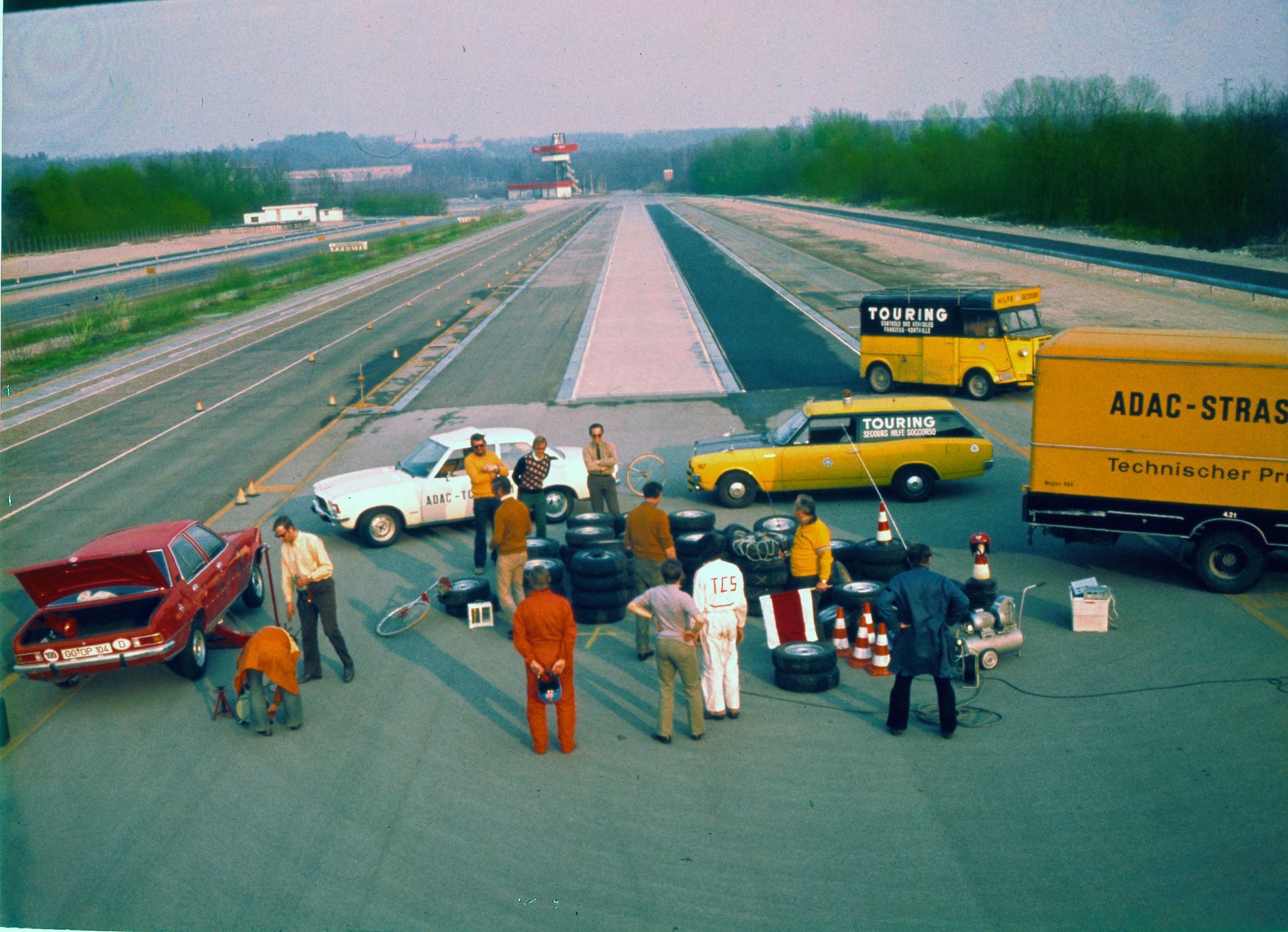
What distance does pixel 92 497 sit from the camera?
70.4 ft

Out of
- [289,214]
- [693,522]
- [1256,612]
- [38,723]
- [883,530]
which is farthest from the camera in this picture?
[289,214]

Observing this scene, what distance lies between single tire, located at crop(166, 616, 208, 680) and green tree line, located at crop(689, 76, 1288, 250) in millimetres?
61556

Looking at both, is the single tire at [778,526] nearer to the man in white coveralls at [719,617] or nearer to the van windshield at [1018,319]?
the man in white coveralls at [719,617]

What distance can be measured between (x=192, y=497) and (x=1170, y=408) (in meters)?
17.1

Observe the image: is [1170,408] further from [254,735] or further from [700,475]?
[254,735]

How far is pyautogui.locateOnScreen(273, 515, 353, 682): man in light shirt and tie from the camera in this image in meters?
11.6

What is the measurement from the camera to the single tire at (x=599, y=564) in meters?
13.1

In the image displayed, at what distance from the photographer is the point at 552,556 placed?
14492mm

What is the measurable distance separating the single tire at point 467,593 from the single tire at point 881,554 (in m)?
4.79

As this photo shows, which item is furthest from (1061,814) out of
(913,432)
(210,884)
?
(913,432)

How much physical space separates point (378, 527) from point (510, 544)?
189 inches

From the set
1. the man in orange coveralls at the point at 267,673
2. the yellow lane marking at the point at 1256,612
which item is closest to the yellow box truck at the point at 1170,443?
the yellow lane marking at the point at 1256,612

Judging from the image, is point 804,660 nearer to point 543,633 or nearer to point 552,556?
point 543,633

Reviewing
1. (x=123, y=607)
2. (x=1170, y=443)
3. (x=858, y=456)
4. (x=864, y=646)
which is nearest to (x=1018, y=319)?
(x=858, y=456)
